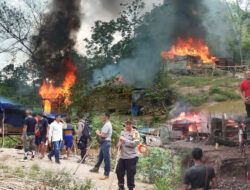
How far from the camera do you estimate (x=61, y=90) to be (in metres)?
20.3

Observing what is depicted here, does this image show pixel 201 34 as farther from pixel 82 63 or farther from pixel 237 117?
pixel 237 117

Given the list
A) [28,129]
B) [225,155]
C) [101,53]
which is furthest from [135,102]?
[101,53]

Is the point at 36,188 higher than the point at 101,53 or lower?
lower

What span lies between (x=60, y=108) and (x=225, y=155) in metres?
11.1

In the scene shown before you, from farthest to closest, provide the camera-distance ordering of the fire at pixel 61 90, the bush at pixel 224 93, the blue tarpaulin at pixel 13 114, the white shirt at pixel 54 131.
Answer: the fire at pixel 61 90 < the blue tarpaulin at pixel 13 114 < the bush at pixel 224 93 < the white shirt at pixel 54 131

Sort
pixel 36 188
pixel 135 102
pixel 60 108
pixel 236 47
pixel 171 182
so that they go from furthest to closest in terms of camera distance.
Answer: pixel 236 47, pixel 60 108, pixel 135 102, pixel 171 182, pixel 36 188

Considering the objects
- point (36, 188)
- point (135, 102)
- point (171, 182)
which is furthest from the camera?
point (135, 102)

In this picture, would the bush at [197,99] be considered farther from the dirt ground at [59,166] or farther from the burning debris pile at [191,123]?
the dirt ground at [59,166]

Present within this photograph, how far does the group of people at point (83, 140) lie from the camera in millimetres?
5656

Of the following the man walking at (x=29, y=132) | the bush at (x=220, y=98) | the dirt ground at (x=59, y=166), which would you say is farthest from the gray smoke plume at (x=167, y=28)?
the dirt ground at (x=59, y=166)

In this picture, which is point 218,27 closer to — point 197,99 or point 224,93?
point 224,93

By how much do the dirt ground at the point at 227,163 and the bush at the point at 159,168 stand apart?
6.88 ft

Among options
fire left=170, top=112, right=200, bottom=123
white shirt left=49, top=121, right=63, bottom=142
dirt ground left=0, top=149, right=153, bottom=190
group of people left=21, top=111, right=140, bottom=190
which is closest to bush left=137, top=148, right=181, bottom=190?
dirt ground left=0, top=149, right=153, bottom=190

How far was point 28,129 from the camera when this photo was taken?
28.4ft
